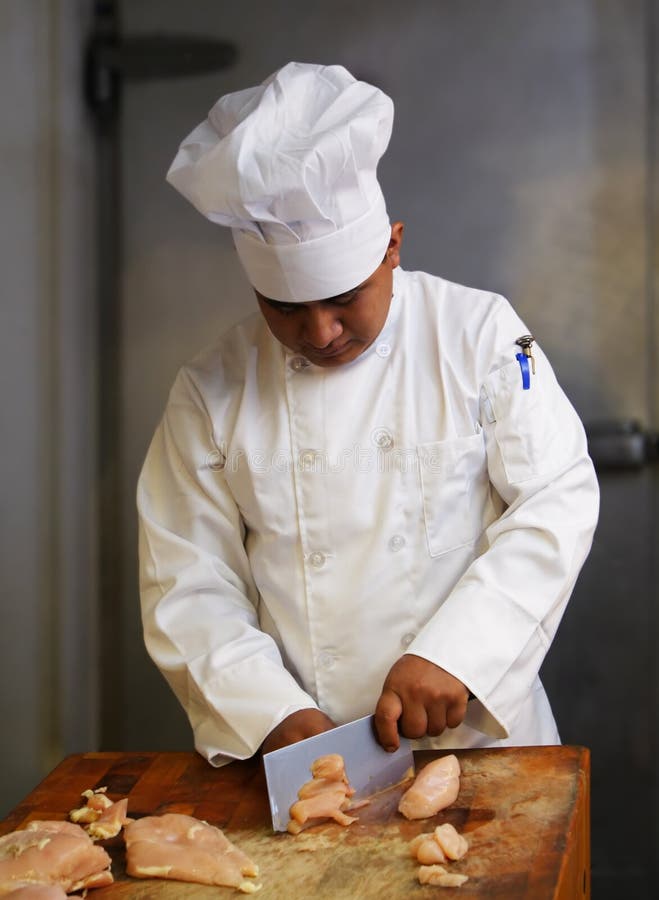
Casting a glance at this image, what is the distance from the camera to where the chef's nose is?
151cm

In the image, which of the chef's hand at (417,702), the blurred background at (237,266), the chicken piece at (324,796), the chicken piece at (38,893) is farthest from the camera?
the blurred background at (237,266)

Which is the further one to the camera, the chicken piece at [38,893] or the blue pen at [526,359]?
the blue pen at [526,359]

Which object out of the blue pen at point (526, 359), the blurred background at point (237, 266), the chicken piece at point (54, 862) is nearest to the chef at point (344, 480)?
the blue pen at point (526, 359)

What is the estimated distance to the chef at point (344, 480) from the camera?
4.83 feet

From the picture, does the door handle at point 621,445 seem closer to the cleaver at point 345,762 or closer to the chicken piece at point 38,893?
the cleaver at point 345,762

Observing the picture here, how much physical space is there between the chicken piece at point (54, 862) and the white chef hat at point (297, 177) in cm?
70

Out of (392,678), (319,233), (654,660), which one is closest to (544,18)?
(319,233)

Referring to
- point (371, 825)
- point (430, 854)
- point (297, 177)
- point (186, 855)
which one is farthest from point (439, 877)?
point (297, 177)

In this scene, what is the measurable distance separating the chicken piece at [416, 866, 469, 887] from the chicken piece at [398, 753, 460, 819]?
129mm

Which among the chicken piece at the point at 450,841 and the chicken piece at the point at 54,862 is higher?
the chicken piece at the point at 450,841

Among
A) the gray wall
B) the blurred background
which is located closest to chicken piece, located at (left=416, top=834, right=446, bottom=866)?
the blurred background

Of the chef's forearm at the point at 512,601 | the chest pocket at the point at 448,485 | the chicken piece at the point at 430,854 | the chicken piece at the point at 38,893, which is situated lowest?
the chicken piece at the point at 38,893

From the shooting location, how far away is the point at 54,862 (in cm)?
122

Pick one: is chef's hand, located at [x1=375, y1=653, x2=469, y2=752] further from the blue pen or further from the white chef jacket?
the blue pen
